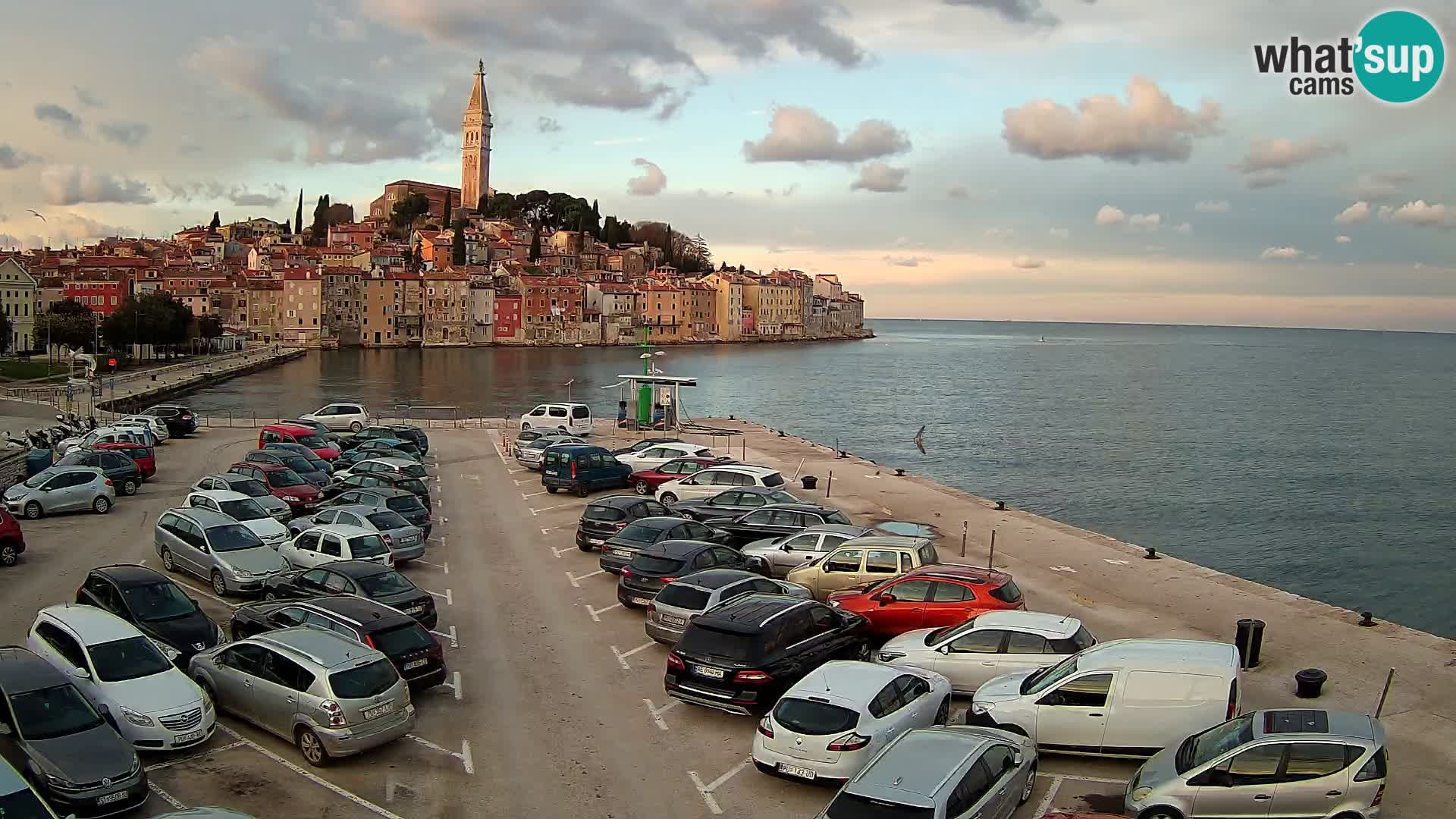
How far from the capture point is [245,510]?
758 inches

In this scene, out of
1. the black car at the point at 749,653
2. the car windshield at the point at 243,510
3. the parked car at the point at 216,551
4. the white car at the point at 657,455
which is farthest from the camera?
the white car at the point at 657,455

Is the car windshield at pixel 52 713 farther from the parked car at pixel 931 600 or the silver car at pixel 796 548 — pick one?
the silver car at pixel 796 548

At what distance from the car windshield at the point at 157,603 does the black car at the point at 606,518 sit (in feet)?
24.6

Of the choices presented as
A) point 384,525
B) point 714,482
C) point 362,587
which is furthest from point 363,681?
point 714,482

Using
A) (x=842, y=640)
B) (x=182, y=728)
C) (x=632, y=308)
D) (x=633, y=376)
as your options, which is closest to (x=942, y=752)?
(x=842, y=640)

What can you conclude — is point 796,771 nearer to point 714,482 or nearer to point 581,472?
point 714,482

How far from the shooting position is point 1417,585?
2938cm

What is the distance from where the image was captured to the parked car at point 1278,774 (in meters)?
7.96

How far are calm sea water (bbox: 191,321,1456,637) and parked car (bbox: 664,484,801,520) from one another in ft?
52.3

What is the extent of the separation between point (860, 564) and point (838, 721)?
659 cm

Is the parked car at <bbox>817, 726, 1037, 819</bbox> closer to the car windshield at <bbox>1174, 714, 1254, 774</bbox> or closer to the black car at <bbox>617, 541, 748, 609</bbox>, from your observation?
the car windshield at <bbox>1174, 714, 1254, 774</bbox>

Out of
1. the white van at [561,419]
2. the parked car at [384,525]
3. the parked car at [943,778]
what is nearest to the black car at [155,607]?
the parked car at [384,525]

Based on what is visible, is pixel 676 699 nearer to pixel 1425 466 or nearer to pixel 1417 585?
pixel 1417 585

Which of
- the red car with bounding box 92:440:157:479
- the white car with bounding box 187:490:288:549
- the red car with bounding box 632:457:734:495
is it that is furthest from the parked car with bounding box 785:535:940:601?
the red car with bounding box 92:440:157:479
